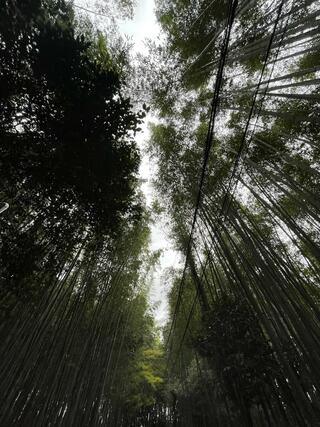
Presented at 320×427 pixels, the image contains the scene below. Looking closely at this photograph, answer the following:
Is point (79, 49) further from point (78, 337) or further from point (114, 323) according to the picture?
point (114, 323)

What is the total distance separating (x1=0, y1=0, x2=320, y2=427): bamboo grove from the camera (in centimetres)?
274

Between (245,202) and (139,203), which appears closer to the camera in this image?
(139,203)

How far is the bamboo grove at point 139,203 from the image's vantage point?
2744mm

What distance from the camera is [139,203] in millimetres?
4234

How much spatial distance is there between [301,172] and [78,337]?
4.88 m

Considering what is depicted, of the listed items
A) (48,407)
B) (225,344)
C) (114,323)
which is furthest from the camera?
(114,323)

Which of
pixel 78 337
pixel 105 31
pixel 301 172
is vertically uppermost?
pixel 105 31

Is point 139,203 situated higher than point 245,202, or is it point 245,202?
point 245,202

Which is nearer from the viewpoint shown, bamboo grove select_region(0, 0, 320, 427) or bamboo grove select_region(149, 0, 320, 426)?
bamboo grove select_region(149, 0, 320, 426)

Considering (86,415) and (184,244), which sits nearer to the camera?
(86,415)

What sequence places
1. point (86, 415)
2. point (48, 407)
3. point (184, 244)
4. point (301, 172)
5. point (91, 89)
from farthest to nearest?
point (184, 244) → point (301, 172) → point (86, 415) → point (48, 407) → point (91, 89)

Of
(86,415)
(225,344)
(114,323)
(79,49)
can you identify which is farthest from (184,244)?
(79,49)

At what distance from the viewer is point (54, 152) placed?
3.05m

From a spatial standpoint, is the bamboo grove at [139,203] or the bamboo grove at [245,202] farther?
the bamboo grove at [139,203]
